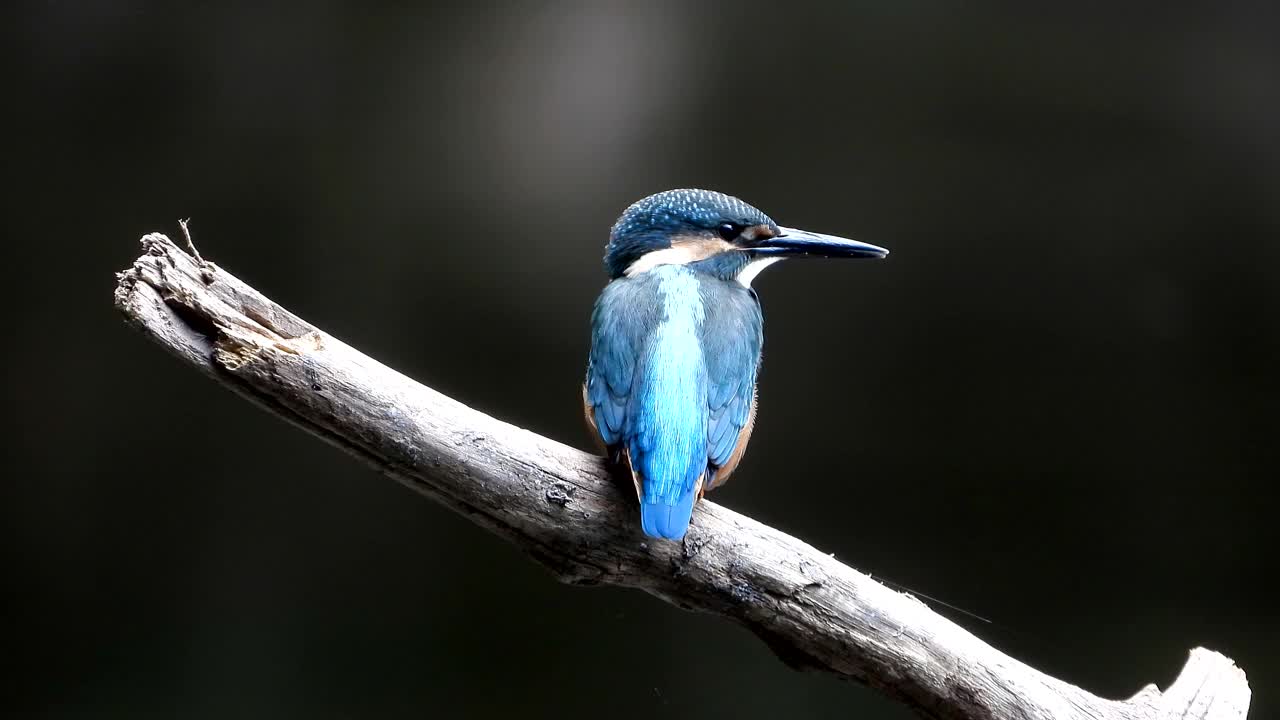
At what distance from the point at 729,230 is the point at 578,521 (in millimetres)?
556

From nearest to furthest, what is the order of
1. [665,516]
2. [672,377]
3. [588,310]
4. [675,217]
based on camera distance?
[665,516] → [672,377] → [675,217] → [588,310]

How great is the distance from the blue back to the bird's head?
45 mm

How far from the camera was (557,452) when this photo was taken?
4.26ft

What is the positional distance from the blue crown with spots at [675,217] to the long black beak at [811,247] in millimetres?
29

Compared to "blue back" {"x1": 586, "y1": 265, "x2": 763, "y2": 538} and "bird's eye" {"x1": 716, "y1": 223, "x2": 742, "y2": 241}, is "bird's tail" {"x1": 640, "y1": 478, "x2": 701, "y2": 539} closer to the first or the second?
"blue back" {"x1": 586, "y1": 265, "x2": 763, "y2": 538}

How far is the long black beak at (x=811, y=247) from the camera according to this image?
5.29 feet

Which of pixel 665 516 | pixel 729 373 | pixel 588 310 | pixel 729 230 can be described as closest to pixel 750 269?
pixel 729 230

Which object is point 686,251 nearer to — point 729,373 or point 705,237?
point 705,237

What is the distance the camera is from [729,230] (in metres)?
1.60

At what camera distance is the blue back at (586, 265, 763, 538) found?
124 cm

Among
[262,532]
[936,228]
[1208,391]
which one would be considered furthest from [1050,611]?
[262,532]

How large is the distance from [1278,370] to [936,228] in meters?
0.85

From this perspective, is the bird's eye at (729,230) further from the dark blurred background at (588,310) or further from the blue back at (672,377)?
the dark blurred background at (588,310)

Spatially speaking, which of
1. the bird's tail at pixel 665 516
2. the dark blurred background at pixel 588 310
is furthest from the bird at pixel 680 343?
the dark blurred background at pixel 588 310
